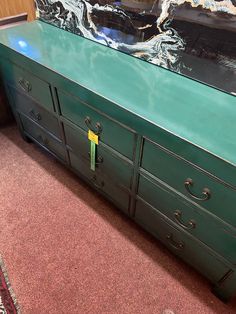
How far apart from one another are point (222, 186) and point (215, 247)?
329 mm

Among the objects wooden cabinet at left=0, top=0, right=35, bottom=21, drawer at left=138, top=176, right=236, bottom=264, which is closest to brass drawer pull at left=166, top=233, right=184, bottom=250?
drawer at left=138, top=176, right=236, bottom=264

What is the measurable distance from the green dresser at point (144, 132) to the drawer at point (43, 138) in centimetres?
6

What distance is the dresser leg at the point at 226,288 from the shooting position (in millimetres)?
953

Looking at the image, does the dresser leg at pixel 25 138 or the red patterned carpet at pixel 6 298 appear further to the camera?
the dresser leg at pixel 25 138

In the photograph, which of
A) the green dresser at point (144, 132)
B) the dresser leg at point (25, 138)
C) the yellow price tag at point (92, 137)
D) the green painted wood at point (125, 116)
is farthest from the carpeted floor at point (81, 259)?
the green painted wood at point (125, 116)

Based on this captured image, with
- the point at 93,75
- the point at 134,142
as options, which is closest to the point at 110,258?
the point at 134,142

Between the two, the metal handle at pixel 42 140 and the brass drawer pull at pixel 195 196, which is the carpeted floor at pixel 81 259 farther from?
the brass drawer pull at pixel 195 196

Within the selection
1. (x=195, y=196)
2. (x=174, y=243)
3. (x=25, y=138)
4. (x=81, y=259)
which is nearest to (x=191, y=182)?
(x=195, y=196)

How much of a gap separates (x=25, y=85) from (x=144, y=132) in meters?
0.85

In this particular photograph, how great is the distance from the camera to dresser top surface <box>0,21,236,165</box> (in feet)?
2.55

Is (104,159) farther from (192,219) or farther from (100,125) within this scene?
(192,219)

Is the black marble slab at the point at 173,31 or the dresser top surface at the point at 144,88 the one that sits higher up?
the black marble slab at the point at 173,31

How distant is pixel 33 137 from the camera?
1.69m

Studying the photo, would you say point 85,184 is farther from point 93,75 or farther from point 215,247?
point 215,247
